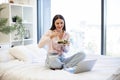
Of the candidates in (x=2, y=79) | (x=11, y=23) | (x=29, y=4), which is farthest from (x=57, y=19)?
(x=29, y=4)

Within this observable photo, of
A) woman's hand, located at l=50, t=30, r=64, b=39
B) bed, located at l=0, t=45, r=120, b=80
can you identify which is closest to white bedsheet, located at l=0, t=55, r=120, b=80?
bed, located at l=0, t=45, r=120, b=80

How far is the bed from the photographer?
6.55 feet

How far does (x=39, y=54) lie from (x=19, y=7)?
1.51 meters

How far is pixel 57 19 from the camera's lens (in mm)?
2775

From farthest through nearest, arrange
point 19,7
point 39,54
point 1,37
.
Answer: point 19,7
point 1,37
point 39,54

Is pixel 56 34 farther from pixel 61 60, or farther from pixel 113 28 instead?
pixel 113 28

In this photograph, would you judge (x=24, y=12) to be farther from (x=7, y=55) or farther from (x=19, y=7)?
(x=7, y=55)

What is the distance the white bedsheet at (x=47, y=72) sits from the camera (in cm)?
200

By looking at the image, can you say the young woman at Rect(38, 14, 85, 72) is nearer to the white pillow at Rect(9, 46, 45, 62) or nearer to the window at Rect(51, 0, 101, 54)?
the white pillow at Rect(9, 46, 45, 62)

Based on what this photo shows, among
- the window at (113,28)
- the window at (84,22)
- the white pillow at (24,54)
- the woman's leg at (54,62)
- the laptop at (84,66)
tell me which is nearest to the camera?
the laptop at (84,66)

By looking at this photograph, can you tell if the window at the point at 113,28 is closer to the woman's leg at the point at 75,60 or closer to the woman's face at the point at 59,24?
the woman's face at the point at 59,24

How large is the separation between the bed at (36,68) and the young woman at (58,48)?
0.14 m

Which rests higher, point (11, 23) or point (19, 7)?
point (19, 7)

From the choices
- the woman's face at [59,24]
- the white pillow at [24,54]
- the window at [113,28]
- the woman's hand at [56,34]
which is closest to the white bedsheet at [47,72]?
the white pillow at [24,54]
